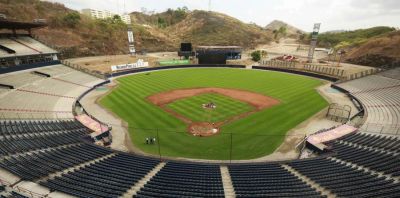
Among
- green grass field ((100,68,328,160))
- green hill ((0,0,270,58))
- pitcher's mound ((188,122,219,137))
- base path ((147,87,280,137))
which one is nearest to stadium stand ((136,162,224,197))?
green grass field ((100,68,328,160))

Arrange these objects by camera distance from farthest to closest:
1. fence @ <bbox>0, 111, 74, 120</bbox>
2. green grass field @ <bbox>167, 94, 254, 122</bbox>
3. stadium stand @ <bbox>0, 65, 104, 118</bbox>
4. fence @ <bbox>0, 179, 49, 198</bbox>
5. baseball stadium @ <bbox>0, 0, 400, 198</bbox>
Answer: green grass field @ <bbox>167, 94, 254, 122</bbox>
stadium stand @ <bbox>0, 65, 104, 118</bbox>
fence @ <bbox>0, 111, 74, 120</bbox>
baseball stadium @ <bbox>0, 0, 400, 198</bbox>
fence @ <bbox>0, 179, 49, 198</bbox>

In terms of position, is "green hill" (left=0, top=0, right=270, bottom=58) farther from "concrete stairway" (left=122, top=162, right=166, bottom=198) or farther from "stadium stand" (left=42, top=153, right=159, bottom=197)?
"concrete stairway" (left=122, top=162, right=166, bottom=198)

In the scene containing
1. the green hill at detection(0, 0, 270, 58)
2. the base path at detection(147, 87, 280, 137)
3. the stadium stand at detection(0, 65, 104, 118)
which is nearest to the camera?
the base path at detection(147, 87, 280, 137)

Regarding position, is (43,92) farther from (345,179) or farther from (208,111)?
(345,179)

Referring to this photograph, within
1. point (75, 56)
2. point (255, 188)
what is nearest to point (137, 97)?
point (255, 188)

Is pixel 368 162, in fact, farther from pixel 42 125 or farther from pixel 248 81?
pixel 248 81

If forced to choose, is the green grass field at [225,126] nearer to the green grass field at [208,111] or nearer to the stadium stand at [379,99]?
the green grass field at [208,111]
